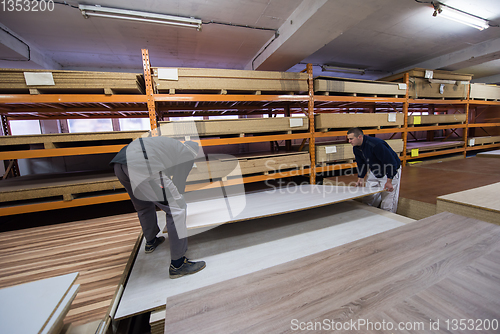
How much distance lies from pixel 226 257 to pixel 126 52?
18.4 ft

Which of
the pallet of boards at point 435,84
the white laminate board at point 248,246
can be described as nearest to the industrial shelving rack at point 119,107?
the pallet of boards at point 435,84

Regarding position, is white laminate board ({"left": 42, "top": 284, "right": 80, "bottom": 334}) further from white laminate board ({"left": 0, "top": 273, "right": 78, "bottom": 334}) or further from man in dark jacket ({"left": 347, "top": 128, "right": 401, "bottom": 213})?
man in dark jacket ({"left": 347, "top": 128, "right": 401, "bottom": 213})

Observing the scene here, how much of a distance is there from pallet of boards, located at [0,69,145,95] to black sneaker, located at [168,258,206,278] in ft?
8.54

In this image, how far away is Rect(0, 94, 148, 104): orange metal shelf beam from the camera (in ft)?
8.57

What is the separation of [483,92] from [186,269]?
33.6 ft

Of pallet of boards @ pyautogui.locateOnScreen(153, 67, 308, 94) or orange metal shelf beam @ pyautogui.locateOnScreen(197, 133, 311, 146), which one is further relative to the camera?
orange metal shelf beam @ pyautogui.locateOnScreen(197, 133, 311, 146)

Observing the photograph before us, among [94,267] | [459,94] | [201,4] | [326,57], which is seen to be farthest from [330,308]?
[459,94]

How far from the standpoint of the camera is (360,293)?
1150 mm

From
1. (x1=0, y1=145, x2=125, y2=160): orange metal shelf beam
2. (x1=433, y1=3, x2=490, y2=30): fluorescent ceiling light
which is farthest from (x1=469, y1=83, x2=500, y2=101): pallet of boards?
(x1=0, y1=145, x2=125, y2=160): orange metal shelf beam

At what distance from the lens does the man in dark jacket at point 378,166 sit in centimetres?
304

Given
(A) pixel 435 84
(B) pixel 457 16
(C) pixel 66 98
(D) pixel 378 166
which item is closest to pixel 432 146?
(A) pixel 435 84

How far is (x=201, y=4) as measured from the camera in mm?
3414

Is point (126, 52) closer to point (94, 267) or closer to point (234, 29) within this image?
point (234, 29)

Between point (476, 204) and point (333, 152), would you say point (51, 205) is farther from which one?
point (476, 204)
